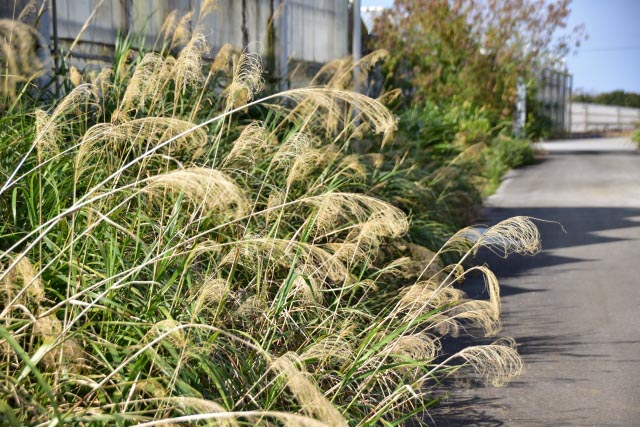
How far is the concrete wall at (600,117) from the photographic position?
5772 centimetres

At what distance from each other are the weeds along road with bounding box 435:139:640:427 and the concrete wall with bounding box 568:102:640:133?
44.8 meters

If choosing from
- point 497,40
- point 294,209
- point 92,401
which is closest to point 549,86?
point 497,40

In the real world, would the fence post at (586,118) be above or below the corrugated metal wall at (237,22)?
below

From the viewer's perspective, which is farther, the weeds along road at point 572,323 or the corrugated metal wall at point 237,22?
the corrugated metal wall at point 237,22

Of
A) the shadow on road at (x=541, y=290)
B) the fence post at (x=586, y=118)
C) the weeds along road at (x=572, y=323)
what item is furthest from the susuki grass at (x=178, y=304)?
the fence post at (x=586, y=118)

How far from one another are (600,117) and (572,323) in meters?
55.2

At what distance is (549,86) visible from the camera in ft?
146

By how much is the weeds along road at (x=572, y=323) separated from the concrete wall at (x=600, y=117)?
4479 cm

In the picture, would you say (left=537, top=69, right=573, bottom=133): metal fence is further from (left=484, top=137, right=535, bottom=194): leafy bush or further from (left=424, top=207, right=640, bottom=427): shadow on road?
(left=424, top=207, right=640, bottom=427): shadow on road

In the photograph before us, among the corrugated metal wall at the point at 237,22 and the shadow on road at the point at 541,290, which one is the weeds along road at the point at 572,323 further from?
the corrugated metal wall at the point at 237,22

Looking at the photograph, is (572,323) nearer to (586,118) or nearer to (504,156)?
(504,156)

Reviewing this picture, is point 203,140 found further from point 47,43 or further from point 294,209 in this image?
point 47,43

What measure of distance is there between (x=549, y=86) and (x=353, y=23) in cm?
3363

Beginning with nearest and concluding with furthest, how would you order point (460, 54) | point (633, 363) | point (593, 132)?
point (633, 363), point (460, 54), point (593, 132)
